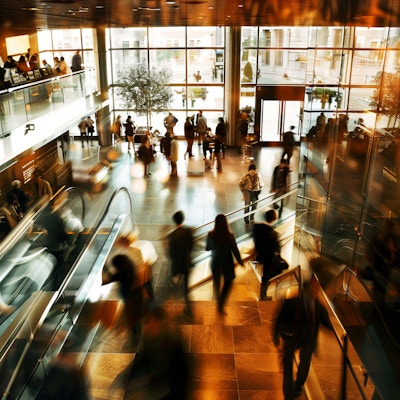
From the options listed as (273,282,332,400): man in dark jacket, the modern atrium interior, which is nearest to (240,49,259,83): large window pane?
the modern atrium interior

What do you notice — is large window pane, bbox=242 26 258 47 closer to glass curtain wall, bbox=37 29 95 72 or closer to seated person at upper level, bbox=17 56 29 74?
glass curtain wall, bbox=37 29 95 72

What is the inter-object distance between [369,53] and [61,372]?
582cm

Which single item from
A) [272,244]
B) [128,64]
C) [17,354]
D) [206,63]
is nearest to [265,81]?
[206,63]

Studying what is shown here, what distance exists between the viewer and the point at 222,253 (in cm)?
724

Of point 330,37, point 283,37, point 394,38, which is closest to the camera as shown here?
point 394,38

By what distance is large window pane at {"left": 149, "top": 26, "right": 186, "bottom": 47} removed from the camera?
880 inches

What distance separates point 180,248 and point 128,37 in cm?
1784

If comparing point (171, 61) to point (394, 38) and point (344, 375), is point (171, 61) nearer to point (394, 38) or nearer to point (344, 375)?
point (394, 38)

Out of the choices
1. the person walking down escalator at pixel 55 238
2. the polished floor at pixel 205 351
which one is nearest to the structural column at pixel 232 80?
the polished floor at pixel 205 351

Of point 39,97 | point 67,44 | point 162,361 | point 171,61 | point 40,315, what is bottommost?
point 162,361

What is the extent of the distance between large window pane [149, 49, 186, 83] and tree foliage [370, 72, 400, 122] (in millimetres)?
17256

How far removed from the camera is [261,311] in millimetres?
7062

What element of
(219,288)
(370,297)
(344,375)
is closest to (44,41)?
(219,288)

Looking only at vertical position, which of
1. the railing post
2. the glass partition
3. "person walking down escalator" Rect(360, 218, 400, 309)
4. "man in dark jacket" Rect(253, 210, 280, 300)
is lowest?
the railing post
